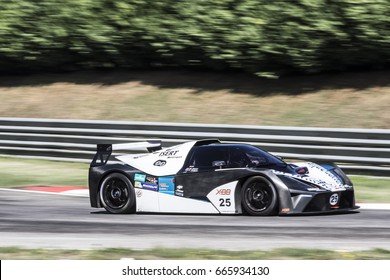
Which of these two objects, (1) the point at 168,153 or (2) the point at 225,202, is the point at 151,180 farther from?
(2) the point at 225,202

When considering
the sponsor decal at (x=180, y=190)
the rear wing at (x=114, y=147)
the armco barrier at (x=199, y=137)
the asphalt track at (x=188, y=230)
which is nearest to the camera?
the asphalt track at (x=188, y=230)

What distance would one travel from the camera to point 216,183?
37.3ft

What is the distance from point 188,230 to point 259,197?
3.98 ft

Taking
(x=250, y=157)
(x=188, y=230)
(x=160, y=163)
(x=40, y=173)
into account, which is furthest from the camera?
(x=40, y=173)

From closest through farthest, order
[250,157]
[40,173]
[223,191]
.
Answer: [223,191] → [250,157] → [40,173]

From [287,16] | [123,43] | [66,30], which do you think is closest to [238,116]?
[287,16]

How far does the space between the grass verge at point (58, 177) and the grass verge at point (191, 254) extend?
15.2 feet

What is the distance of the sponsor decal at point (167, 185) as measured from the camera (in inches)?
460

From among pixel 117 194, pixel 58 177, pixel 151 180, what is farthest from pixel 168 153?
pixel 58 177

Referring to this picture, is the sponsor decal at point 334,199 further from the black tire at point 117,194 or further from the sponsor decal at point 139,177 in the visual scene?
the black tire at point 117,194

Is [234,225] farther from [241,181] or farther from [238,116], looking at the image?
[238,116]

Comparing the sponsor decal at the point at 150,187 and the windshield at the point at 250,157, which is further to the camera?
the sponsor decal at the point at 150,187

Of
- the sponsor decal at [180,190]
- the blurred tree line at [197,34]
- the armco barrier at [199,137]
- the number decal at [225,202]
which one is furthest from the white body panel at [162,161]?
the blurred tree line at [197,34]

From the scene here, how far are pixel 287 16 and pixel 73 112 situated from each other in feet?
19.1
